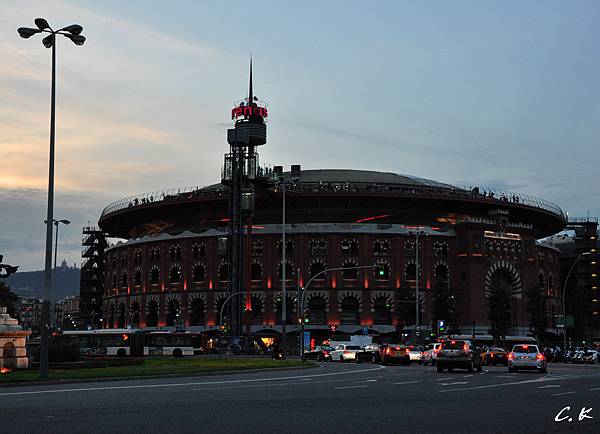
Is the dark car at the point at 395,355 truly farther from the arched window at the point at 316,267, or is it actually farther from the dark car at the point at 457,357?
the arched window at the point at 316,267

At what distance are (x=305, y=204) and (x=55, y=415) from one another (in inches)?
3809

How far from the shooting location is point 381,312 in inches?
4279

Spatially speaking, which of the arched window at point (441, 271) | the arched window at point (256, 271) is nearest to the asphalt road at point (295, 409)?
the arched window at point (256, 271)

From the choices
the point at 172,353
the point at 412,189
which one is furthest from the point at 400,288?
the point at 172,353

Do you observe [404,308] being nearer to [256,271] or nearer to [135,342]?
[256,271]

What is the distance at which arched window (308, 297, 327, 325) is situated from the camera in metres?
108

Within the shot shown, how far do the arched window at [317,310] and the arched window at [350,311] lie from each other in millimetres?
2389

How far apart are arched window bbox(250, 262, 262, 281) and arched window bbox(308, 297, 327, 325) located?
733 centimetres

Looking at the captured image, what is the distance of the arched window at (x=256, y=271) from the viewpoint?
109 meters

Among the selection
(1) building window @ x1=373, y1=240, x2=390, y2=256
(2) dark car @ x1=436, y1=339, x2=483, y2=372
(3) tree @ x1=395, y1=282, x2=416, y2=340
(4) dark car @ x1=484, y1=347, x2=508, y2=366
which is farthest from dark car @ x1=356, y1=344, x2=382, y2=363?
(1) building window @ x1=373, y1=240, x2=390, y2=256

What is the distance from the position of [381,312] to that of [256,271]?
54.7ft

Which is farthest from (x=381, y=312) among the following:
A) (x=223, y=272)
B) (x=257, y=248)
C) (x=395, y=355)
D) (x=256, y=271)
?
(x=395, y=355)

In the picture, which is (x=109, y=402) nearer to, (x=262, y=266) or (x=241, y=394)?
(x=241, y=394)

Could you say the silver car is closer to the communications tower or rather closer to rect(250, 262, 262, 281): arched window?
the communications tower
